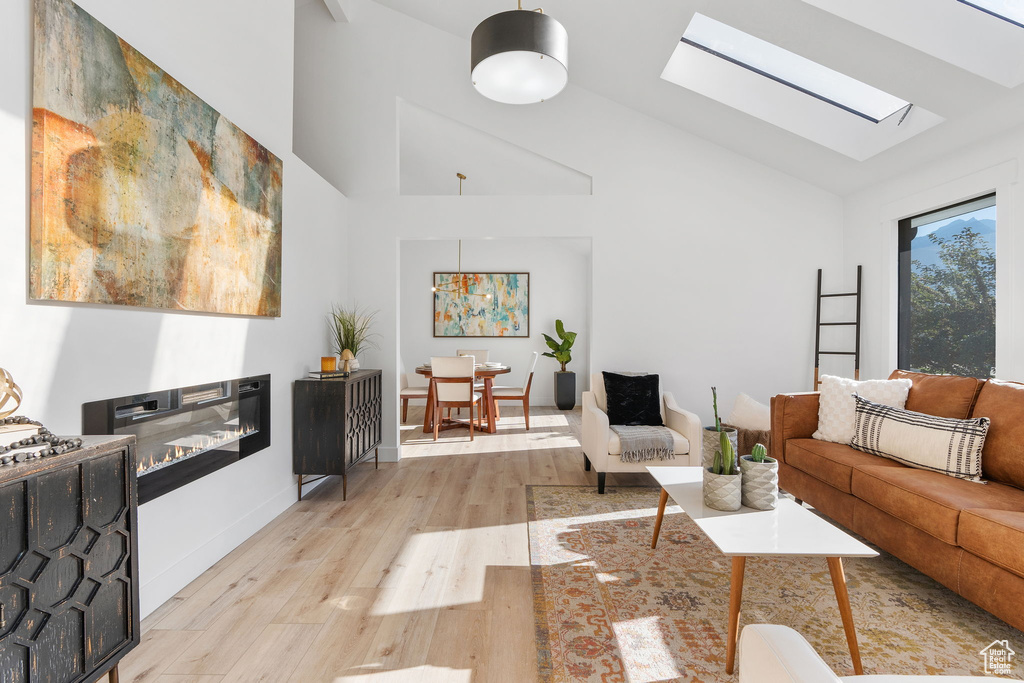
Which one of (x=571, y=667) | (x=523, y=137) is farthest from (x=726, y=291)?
(x=571, y=667)

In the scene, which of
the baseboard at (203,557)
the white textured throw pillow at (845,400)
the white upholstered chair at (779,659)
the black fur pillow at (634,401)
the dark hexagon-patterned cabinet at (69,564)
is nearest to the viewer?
the white upholstered chair at (779,659)

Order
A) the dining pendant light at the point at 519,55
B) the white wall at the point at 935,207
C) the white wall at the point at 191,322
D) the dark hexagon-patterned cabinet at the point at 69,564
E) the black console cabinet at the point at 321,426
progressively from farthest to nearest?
the black console cabinet at the point at 321,426
the white wall at the point at 935,207
the dining pendant light at the point at 519,55
the white wall at the point at 191,322
the dark hexagon-patterned cabinet at the point at 69,564

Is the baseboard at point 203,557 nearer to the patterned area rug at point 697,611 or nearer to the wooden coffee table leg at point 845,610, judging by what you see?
the patterned area rug at point 697,611

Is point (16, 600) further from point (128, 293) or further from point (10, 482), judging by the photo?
point (128, 293)

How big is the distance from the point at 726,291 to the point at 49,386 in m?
4.51

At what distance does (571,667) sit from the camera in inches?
69.6

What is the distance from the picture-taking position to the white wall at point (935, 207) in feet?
9.57

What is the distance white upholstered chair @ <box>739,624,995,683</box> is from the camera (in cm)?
75

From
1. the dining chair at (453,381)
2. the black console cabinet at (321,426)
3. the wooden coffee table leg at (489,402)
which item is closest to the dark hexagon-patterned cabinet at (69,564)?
the black console cabinet at (321,426)

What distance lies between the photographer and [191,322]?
2410 mm

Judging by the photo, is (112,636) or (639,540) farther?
(639,540)

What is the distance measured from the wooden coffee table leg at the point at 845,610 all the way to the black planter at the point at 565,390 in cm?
607

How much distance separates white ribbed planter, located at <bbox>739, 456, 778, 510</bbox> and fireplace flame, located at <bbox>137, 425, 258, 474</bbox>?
8.14 feet

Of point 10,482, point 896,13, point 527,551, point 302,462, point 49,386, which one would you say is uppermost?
point 896,13
